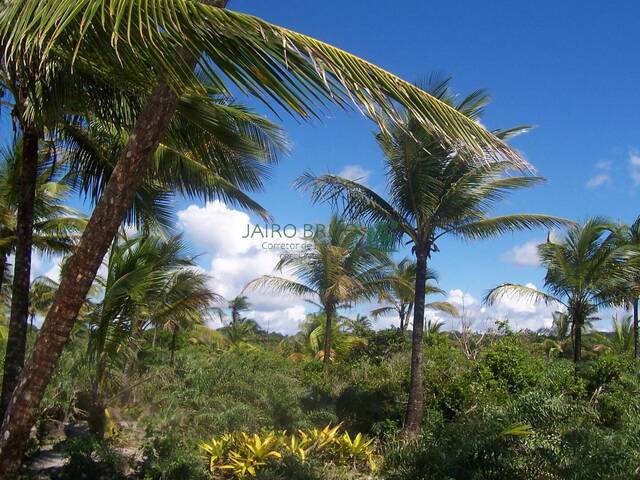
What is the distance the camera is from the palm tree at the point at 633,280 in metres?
16.9

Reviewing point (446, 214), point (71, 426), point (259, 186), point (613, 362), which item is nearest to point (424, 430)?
point (446, 214)

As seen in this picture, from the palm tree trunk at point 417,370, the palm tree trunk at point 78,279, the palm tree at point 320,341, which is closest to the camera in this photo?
the palm tree trunk at point 78,279

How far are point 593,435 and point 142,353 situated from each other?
43.7 ft

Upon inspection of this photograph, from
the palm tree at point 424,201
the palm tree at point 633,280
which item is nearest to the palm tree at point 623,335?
the palm tree at point 633,280

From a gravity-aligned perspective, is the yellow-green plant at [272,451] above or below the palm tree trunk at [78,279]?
below

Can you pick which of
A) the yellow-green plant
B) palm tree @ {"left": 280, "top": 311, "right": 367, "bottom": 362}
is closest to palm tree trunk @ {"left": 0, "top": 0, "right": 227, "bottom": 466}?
the yellow-green plant

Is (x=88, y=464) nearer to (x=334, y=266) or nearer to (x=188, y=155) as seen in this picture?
(x=188, y=155)

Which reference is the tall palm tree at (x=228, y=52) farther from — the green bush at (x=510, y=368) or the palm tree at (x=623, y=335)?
the palm tree at (x=623, y=335)

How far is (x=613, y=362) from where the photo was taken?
13.8 meters

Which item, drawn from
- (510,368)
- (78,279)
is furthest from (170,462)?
(510,368)

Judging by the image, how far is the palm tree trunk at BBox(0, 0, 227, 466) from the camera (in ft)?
13.3

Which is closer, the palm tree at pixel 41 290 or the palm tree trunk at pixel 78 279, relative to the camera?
the palm tree trunk at pixel 78 279

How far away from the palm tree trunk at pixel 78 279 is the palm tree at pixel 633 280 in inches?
590

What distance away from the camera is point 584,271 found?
16031 mm
